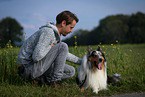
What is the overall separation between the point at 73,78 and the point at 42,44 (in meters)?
1.56

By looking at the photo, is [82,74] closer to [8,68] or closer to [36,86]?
[36,86]

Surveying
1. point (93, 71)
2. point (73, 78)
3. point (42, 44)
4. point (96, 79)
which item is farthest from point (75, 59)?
point (73, 78)

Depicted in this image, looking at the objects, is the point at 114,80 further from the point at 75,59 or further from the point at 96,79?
the point at 75,59

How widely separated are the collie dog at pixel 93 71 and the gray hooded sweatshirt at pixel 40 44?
0.90 ft

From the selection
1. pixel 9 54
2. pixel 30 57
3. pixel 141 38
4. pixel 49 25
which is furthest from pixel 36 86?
pixel 141 38

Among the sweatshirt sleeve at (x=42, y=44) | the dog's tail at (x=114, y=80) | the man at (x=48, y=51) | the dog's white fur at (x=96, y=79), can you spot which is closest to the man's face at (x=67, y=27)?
the man at (x=48, y=51)

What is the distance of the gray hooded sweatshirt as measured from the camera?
2850 millimetres

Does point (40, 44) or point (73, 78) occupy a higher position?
point (40, 44)

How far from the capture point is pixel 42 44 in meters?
2.84

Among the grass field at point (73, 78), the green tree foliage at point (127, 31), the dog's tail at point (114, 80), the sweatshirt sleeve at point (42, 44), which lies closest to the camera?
the sweatshirt sleeve at point (42, 44)

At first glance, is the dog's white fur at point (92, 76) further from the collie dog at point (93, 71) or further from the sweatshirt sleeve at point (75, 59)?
the sweatshirt sleeve at point (75, 59)

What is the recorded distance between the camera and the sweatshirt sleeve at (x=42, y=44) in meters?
2.84

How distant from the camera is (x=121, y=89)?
3.27 meters

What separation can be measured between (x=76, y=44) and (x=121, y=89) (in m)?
2.25
